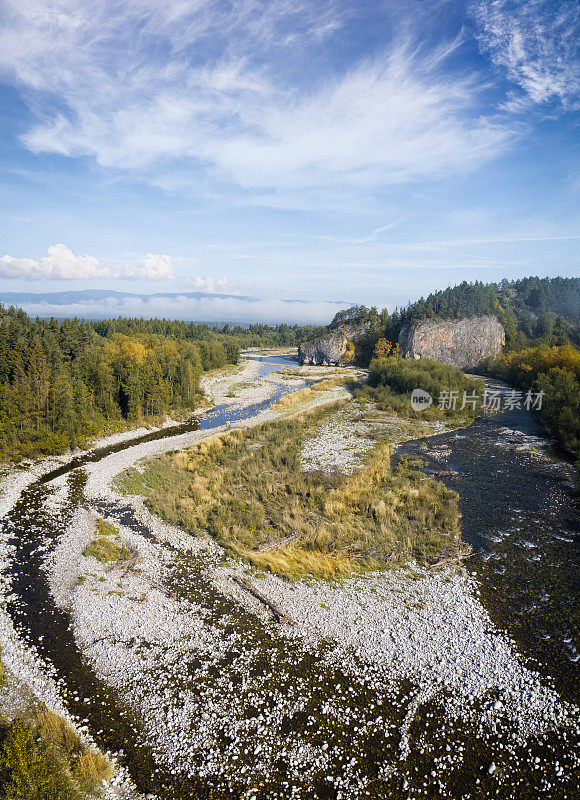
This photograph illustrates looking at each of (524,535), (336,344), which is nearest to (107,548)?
(524,535)

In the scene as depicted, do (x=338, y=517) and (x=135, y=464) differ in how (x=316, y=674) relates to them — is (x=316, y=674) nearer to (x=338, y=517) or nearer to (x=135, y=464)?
(x=338, y=517)

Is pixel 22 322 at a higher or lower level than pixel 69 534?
higher

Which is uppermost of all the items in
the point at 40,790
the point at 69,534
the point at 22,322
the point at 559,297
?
the point at 559,297

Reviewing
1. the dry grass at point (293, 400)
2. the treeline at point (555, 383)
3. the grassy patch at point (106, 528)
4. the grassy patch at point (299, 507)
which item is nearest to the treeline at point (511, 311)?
the treeline at point (555, 383)

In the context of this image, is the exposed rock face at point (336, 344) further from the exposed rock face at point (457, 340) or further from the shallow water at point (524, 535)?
the shallow water at point (524, 535)

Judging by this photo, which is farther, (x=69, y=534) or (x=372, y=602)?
(x=69, y=534)

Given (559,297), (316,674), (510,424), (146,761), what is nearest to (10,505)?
(146,761)

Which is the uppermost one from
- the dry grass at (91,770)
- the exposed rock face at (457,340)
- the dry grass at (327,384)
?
the exposed rock face at (457,340)
